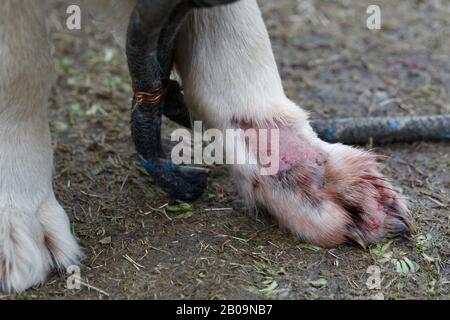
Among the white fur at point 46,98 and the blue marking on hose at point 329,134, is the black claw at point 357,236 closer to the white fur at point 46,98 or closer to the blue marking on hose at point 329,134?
the white fur at point 46,98

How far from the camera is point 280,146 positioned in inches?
95.9

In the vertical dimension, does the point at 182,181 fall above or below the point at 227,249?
above

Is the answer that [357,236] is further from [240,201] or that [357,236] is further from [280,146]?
[240,201]

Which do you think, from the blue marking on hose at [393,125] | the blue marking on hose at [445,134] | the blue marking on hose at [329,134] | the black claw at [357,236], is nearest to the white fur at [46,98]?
the black claw at [357,236]

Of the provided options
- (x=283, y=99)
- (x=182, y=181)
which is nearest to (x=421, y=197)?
(x=283, y=99)

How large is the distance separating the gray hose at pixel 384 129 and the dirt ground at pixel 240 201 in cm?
5

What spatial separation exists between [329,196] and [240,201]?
0.41 metres

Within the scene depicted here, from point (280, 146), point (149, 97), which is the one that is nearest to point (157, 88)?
point (149, 97)

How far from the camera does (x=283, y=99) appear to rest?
2.56m

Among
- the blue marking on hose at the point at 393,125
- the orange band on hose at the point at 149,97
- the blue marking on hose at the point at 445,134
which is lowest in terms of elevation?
the blue marking on hose at the point at 445,134

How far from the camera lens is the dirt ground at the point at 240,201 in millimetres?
2240

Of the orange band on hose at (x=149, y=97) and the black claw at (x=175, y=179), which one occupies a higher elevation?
the orange band on hose at (x=149, y=97)
